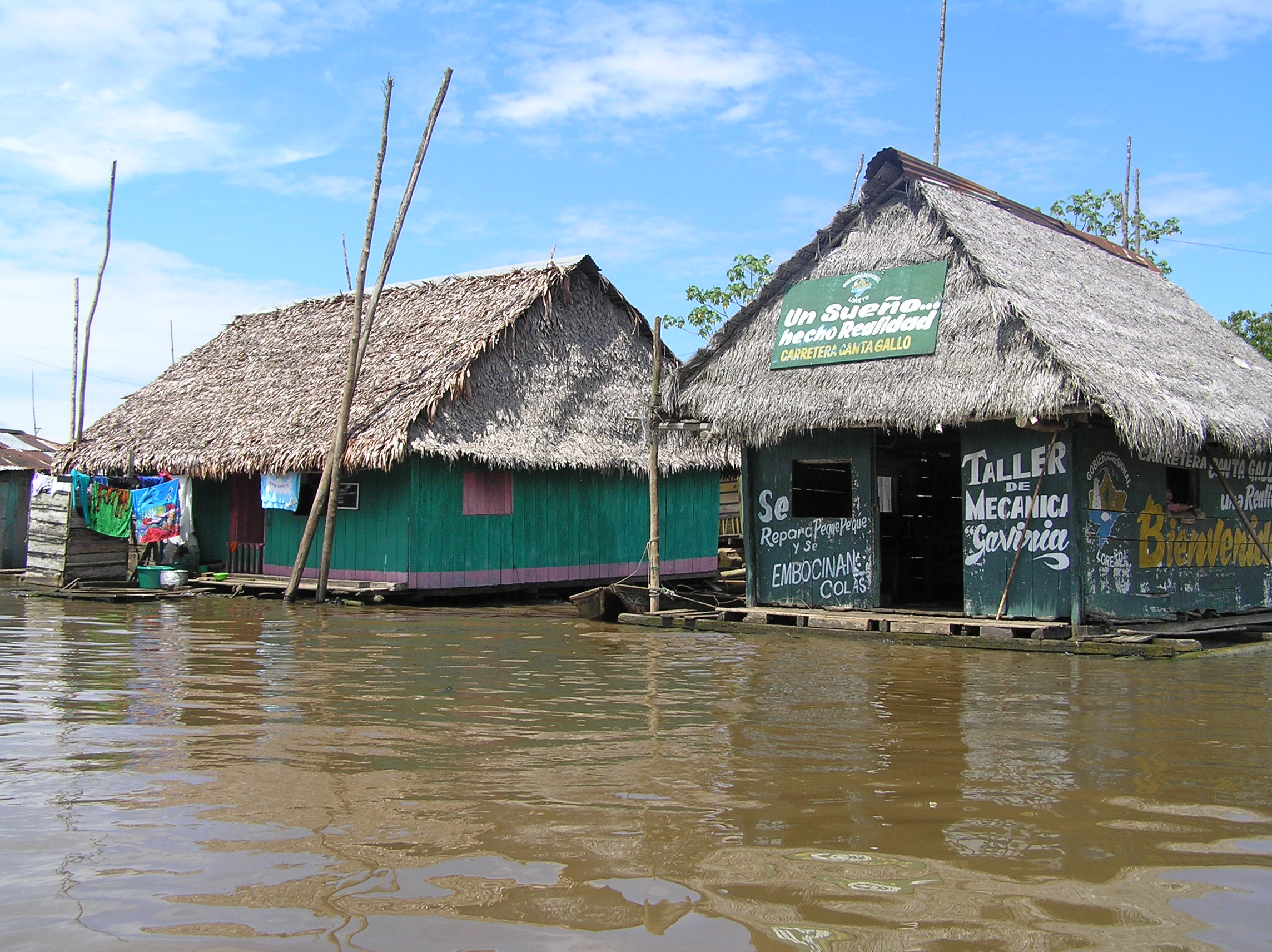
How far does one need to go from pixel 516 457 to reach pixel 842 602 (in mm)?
5330

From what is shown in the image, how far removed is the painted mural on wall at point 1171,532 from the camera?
1017 centimetres

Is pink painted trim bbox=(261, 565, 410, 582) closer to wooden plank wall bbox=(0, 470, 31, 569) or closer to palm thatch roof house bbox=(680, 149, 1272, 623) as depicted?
palm thatch roof house bbox=(680, 149, 1272, 623)

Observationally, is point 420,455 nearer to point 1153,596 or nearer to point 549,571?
point 549,571

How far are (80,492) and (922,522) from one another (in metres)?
11.8

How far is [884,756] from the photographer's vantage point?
525 cm

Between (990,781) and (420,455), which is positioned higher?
(420,455)

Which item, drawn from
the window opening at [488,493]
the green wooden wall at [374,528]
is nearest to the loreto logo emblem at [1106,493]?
the window opening at [488,493]

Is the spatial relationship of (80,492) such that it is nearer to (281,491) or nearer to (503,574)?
(281,491)

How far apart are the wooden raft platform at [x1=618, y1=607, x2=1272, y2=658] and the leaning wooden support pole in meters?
0.74

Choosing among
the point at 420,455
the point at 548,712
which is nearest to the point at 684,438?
the point at 420,455

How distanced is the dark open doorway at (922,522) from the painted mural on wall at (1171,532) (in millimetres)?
2604

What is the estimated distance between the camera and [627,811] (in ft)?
14.1

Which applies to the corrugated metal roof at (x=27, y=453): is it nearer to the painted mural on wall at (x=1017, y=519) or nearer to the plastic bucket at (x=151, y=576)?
the plastic bucket at (x=151, y=576)

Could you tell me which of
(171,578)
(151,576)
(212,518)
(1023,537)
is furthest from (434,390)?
(1023,537)
